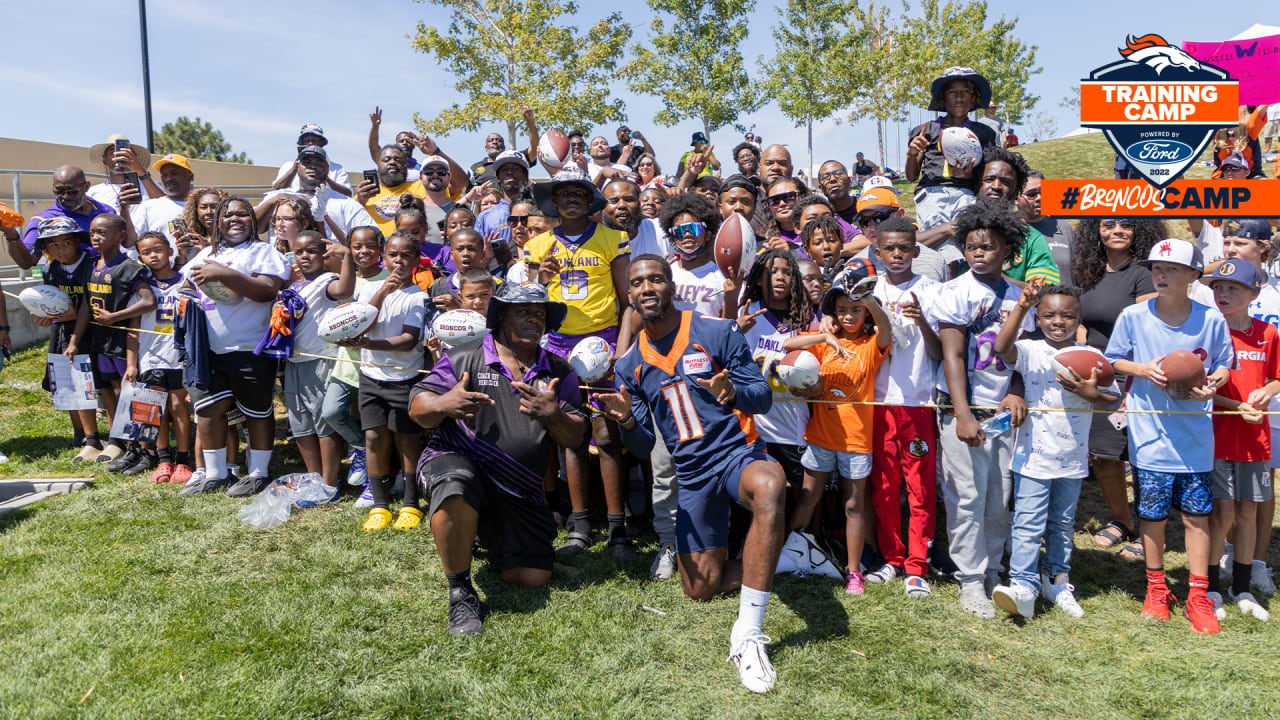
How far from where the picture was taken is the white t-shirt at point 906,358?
4.69 m

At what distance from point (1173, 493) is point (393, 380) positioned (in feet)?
17.3

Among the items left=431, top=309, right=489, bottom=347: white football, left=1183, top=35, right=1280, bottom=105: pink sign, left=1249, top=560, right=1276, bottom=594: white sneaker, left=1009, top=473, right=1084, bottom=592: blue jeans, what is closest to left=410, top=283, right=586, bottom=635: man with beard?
left=431, top=309, right=489, bottom=347: white football

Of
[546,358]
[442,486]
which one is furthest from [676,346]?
[442,486]

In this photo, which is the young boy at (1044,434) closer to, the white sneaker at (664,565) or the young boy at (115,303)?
the white sneaker at (664,565)

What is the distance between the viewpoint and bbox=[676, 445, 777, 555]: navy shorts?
4363mm

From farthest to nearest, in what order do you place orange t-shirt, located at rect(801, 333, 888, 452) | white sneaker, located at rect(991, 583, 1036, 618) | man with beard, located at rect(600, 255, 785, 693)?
orange t-shirt, located at rect(801, 333, 888, 452) < man with beard, located at rect(600, 255, 785, 693) < white sneaker, located at rect(991, 583, 1036, 618)

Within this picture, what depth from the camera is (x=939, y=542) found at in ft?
17.7

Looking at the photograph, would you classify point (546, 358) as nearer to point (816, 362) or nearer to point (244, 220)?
point (816, 362)

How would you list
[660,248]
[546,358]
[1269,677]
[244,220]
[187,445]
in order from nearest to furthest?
[1269,677] < [546,358] < [660,248] < [244,220] < [187,445]

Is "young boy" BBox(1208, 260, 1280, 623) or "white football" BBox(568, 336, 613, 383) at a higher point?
"white football" BBox(568, 336, 613, 383)

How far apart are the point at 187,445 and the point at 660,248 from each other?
4781mm

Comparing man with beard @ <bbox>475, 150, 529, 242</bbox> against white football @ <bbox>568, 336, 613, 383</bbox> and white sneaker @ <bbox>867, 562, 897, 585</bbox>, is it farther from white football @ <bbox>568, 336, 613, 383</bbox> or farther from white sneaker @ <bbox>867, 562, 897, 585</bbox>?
white sneaker @ <bbox>867, 562, 897, 585</bbox>

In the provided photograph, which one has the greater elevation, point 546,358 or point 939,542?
point 546,358

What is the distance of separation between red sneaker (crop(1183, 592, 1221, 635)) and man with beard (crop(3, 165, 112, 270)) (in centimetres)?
935
